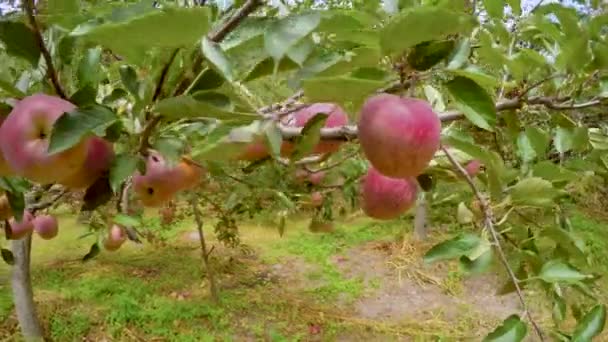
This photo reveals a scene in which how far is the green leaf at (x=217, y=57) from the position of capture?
0.39 meters

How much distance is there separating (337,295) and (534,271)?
10.4ft

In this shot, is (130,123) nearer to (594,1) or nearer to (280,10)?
(280,10)

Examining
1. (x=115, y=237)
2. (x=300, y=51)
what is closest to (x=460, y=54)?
(x=300, y=51)

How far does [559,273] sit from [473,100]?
30 centimetres

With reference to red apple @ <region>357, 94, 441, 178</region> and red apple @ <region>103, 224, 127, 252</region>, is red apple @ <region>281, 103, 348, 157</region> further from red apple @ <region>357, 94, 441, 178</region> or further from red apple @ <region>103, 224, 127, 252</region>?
red apple @ <region>103, 224, 127, 252</region>

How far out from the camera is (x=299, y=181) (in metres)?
1.11

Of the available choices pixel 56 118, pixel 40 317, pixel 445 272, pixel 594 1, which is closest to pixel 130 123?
pixel 56 118

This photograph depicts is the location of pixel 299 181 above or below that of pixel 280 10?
below

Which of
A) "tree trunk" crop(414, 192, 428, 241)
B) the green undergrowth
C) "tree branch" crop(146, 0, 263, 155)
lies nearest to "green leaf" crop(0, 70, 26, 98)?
"tree branch" crop(146, 0, 263, 155)

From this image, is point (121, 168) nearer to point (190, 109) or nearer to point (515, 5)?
point (190, 109)

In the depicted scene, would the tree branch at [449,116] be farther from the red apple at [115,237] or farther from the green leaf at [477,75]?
the red apple at [115,237]

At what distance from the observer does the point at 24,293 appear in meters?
2.92

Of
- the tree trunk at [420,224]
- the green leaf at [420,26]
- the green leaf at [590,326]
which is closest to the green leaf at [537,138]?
the green leaf at [590,326]

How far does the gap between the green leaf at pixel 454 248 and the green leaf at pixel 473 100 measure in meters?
0.21
